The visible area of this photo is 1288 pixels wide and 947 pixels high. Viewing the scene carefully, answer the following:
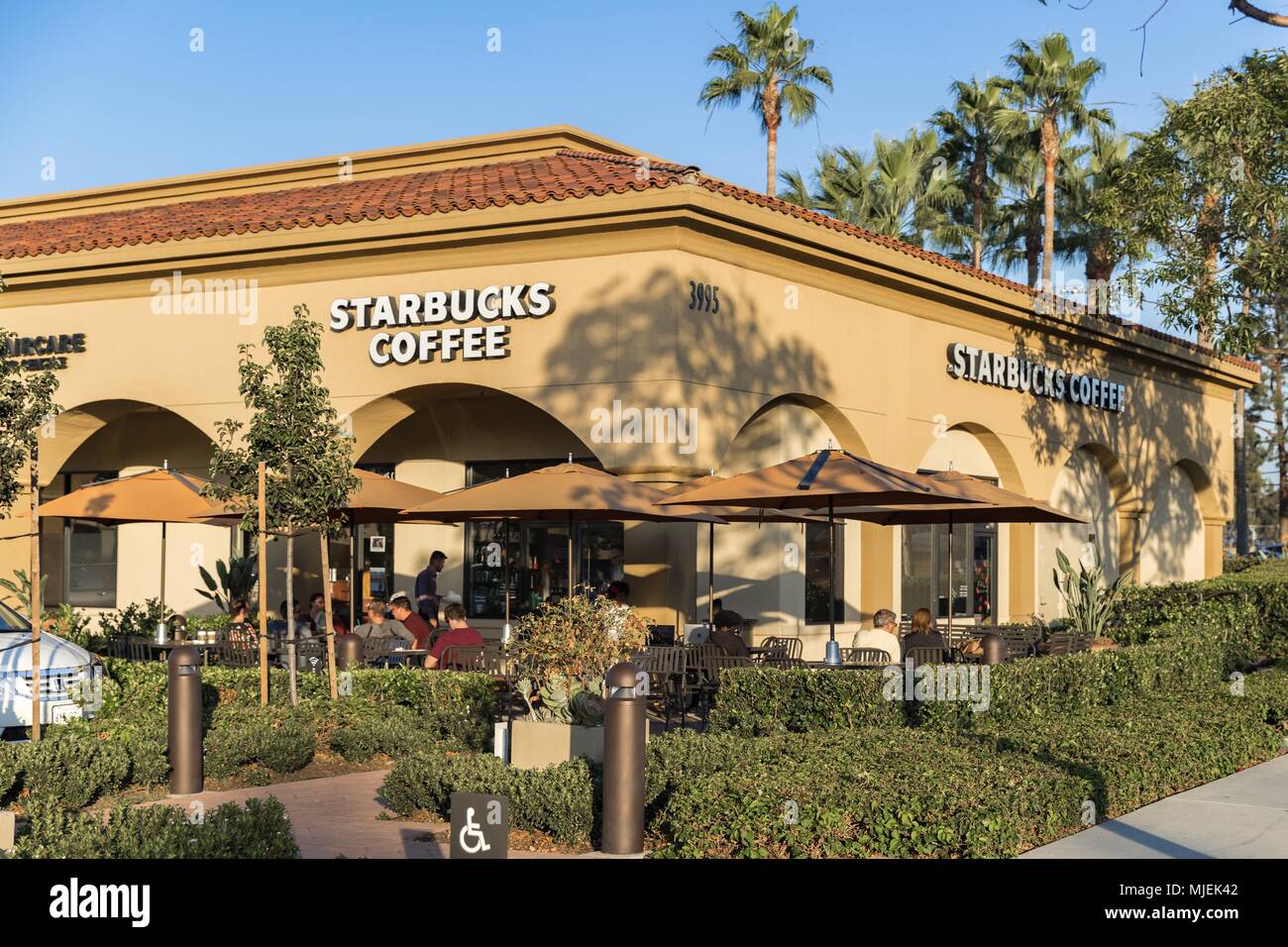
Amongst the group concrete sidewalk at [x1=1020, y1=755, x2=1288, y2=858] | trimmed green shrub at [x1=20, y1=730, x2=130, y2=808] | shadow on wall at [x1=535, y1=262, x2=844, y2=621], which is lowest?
concrete sidewalk at [x1=1020, y1=755, x2=1288, y2=858]

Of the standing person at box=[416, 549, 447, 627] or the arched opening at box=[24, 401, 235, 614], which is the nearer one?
the standing person at box=[416, 549, 447, 627]

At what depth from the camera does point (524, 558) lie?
21109 millimetres

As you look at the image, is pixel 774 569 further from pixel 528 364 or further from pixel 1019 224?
pixel 1019 224

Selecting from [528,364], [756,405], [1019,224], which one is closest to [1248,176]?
[756,405]

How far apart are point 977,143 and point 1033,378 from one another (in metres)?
19.8

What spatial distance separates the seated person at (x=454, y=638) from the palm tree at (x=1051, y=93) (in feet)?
87.7

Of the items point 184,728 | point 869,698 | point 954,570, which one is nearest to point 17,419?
point 184,728

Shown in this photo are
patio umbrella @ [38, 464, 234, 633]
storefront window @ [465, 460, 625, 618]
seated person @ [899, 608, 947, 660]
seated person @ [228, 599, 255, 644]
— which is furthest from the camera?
storefront window @ [465, 460, 625, 618]

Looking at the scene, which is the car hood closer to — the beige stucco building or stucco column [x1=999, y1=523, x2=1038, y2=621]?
the beige stucco building

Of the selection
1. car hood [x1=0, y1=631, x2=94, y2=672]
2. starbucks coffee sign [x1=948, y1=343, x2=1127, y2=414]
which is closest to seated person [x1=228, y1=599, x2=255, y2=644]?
car hood [x1=0, y1=631, x2=94, y2=672]

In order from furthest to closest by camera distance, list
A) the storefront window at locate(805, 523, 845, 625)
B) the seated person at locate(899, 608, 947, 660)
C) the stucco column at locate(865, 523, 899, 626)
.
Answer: the stucco column at locate(865, 523, 899, 626), the storefront window at locate(805, 523, 845, 625), the seated person at locate(899, 608, 947, 660)

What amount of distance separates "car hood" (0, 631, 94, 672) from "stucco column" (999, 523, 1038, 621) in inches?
617

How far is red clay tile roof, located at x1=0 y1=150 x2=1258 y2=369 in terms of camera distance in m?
18.0

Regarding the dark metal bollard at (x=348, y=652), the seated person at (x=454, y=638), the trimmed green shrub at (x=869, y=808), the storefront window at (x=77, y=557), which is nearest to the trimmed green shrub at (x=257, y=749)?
the dark metal bollard at (x=348, y=652)
